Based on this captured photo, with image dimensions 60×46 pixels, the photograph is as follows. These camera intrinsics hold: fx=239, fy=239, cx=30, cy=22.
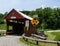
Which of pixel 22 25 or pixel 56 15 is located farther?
pixel 56 15

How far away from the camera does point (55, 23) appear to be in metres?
79.8

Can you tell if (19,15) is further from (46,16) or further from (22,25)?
(46,16)

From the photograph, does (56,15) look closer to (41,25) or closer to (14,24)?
(41,25)

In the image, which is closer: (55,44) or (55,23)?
(55,44)

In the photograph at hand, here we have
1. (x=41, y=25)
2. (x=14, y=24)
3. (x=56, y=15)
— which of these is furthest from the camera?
(x=56, y=15)

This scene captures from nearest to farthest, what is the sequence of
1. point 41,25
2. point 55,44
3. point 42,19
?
point 55,44
point 41,25
point 42,19

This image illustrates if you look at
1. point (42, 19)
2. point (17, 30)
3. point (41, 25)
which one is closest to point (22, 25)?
point (17, 30)

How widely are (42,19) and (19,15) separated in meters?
45.8

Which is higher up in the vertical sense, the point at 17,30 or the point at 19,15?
the point at 19,15

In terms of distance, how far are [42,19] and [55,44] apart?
64.3 meters

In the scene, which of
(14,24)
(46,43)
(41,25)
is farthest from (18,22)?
(41,25)

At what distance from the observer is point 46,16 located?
84250 millimetres

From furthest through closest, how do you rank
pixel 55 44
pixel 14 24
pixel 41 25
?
pixel 41 25
pixel 14 24
pixel 55 44

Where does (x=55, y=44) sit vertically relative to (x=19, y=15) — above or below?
below
